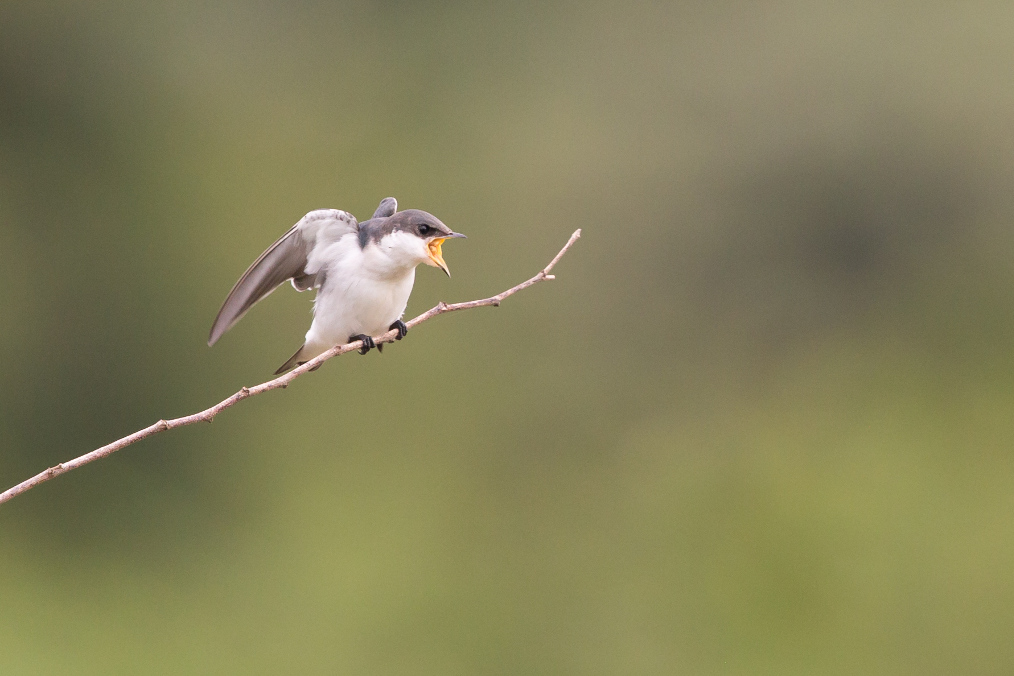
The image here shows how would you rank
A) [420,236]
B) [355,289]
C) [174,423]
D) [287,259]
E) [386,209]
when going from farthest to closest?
[386,209], [287,259], [355,289], [420,236], [174,423]

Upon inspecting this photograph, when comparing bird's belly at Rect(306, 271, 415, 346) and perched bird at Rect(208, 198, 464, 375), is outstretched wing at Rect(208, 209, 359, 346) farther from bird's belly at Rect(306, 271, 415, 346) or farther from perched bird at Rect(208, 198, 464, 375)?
bird's belly at Rect(306, 271, 415, 346)

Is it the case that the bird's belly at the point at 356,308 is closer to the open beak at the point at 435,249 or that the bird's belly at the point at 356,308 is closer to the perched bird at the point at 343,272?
the perched bird at the point at 343,272

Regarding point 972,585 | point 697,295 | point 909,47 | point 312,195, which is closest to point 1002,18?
point 909,47

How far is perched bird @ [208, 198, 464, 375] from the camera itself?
2.61 meters

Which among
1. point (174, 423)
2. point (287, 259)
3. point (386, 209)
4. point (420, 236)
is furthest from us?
point (386, 209)

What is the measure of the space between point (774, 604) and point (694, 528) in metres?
0.97

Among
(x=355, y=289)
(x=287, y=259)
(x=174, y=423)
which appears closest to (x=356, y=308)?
(x=355, y=289)

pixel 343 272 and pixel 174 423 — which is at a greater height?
pixel 343 272

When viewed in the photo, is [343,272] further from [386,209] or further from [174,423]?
[174,423]

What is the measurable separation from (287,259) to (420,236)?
21.6 inches

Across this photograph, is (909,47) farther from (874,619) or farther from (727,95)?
(874,619)

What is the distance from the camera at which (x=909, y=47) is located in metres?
10.1

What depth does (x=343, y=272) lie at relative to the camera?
2785mm

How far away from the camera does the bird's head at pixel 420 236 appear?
2.47 meters
